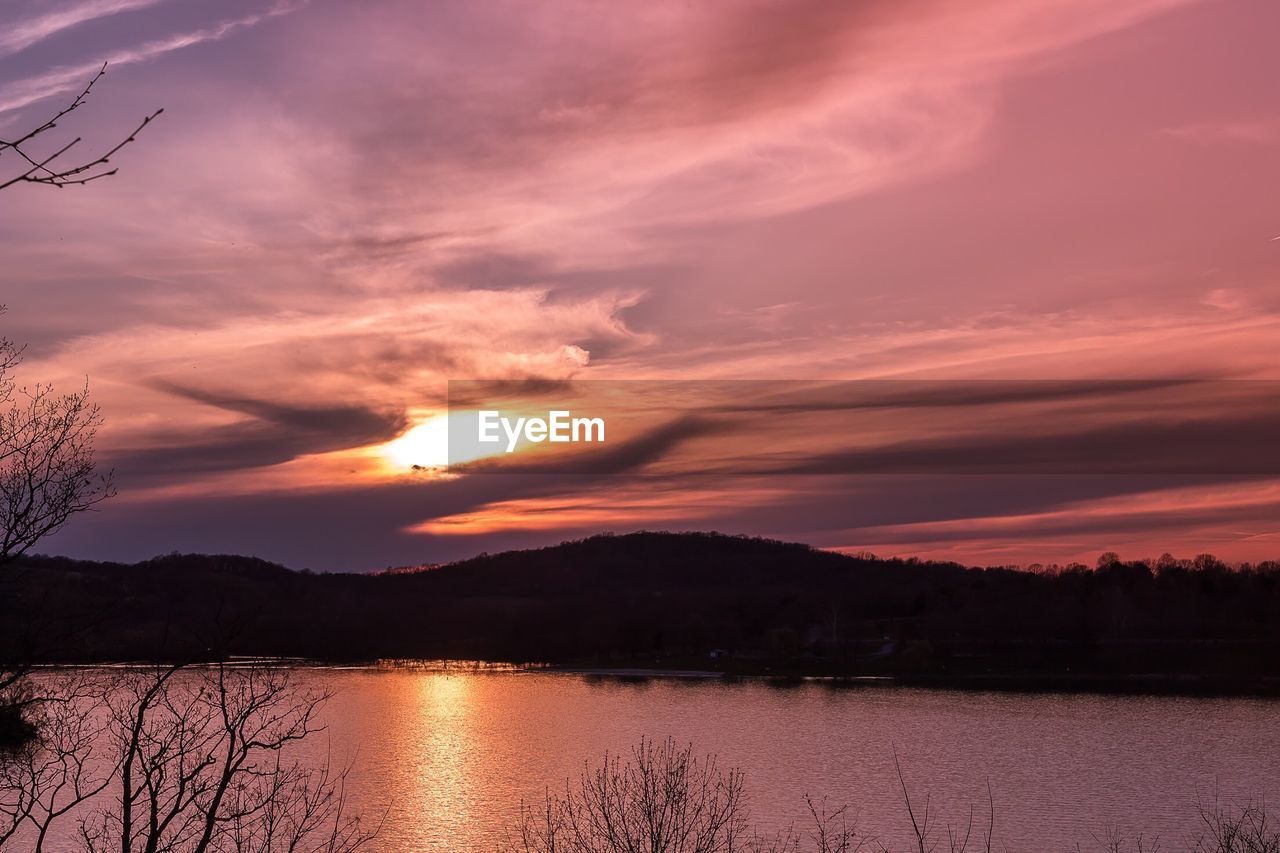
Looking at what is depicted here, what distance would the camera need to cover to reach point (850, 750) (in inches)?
2645

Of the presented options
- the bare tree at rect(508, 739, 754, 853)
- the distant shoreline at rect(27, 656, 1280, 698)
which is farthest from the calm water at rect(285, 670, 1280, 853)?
the distant shoreline at rect(27, 656, 1280, 698)

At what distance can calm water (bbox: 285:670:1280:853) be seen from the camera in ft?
155

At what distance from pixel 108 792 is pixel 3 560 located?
40384 millimetres

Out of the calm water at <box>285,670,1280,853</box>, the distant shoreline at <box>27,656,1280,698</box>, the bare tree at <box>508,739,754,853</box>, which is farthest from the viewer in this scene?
the distant shoreline at <box>27,656,1280,698</box>

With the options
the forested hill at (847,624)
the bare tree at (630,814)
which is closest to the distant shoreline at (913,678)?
the forested hill at (847,624)

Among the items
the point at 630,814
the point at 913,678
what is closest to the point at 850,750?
the point at 630,814

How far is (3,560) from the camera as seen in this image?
31.8 ft

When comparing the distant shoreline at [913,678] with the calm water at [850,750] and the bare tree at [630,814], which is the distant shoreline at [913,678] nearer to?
the calm water at [850,750]

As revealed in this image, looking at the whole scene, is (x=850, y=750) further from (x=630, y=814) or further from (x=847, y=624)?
(x=847, y=624)

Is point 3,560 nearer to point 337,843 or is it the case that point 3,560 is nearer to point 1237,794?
point 337,843

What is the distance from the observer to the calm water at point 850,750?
4716 cm

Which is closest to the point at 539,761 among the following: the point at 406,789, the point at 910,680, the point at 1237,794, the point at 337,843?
the point at 406,789

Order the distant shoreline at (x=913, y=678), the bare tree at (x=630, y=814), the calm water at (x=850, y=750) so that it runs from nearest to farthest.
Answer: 1. the bare tree at (x=630, y=814)
2. the calm water at (x=850, y=750)
3. the distant shoreline at (x=913, y=678)

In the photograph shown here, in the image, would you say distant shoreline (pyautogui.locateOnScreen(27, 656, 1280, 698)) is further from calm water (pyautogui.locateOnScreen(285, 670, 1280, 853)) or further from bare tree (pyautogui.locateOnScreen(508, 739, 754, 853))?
bare tree (pyautogui.locateOnScreen(508, 739, 754, 853))
